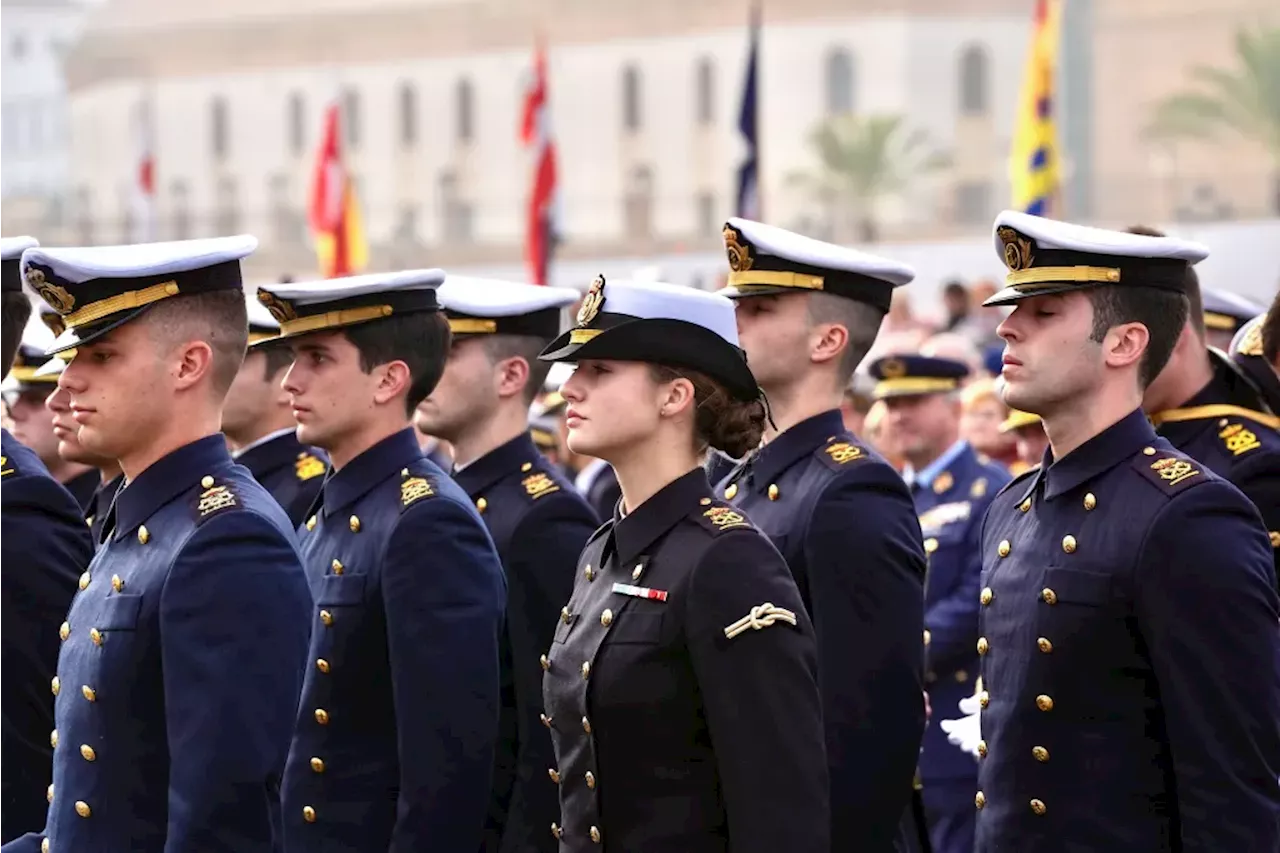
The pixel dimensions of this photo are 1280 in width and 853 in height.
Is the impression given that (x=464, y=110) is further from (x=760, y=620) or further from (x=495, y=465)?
(x=760, y=620)

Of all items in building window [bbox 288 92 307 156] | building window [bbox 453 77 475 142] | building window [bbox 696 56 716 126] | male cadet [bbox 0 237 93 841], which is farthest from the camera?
building window [bbox 288 92 307 156]

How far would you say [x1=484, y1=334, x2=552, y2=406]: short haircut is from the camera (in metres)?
7.17

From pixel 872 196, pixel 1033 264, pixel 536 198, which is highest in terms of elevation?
pixel 1033 264

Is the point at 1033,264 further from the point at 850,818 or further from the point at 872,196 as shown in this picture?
the point at 872,196

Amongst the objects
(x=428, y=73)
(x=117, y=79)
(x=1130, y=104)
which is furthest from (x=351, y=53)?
(x=1130, y=104)

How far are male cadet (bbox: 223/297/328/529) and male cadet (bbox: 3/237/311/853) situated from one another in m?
2.69

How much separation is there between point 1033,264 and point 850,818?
1255mm

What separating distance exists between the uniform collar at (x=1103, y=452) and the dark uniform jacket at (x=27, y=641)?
6.90 feet

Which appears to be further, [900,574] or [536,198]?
[536,198]

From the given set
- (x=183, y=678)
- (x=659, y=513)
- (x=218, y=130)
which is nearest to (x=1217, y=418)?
(x=659, y=513)

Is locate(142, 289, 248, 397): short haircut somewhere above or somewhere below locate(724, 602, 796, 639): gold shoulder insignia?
above

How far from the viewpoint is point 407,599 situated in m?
5.77

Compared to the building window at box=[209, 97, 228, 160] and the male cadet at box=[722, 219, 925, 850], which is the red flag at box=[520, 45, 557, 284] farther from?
the building window at box=[209, 97, 228, 160]

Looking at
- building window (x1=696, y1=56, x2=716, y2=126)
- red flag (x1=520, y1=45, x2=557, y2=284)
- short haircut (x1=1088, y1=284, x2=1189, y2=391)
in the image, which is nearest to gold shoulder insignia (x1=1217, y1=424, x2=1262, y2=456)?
short haircut (x1=1088, y1=284, x2=1189, y2=391)
